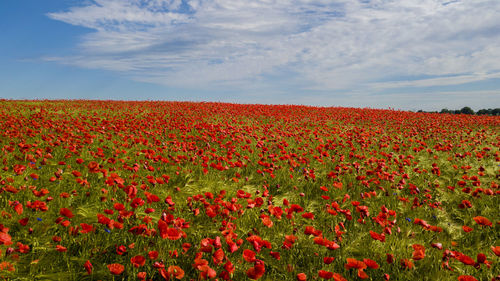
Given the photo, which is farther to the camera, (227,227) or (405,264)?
(227,227)

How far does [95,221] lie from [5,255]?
81cm

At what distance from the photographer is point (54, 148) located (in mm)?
6121

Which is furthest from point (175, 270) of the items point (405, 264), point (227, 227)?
point (405, 264)

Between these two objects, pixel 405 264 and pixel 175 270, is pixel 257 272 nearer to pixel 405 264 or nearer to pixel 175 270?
pixel 175 270

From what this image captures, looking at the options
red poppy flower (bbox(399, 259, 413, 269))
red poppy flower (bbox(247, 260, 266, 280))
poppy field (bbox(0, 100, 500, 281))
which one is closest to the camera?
red poppy flower (bbox(247, 260, 266, 280))

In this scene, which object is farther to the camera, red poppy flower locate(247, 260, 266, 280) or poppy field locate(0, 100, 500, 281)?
poppy field locate(0, 100, 500, 281)

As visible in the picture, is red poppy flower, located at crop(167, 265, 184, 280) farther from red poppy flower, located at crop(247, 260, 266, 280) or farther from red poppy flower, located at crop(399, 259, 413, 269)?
red poppy flower, located at crop(399, 259, 413, 269)

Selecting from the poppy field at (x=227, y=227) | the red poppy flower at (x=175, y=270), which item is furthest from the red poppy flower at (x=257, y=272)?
the red poppy flower at (x=175, y=270)

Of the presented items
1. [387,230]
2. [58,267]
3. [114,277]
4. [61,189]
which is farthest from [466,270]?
[61,189]

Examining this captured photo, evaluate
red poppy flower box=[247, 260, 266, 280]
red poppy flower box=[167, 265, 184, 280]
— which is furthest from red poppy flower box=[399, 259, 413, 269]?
red poppy flower box=[167, 265, 184, 280]

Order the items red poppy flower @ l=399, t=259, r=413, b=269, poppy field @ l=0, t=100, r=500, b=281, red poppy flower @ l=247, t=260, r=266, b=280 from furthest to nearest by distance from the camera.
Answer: red poppy flower @ l=399, t=259, r=413, b=269 → poppy field @ l=0, t=100, r=500, b=281 → red poppy flower @ l=247, t=260, r=266, b=280

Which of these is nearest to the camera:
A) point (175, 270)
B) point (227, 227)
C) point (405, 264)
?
point (175, 270)

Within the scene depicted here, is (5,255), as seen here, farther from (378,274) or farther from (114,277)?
(378,274)

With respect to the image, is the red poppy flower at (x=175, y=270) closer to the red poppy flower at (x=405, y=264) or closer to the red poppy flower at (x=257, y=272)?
the red poppy flower at (x=257, y=272)
